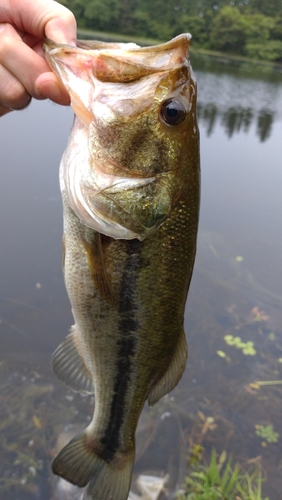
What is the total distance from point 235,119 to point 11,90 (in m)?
12.3

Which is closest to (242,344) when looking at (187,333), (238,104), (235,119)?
(187,333)

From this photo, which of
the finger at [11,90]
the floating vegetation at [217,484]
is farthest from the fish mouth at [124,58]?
the floating vegetation at [217,484]

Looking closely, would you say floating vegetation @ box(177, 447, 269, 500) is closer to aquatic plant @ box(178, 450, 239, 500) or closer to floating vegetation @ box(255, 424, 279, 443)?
aquatic plant @ box(178, 450, 239, 500)

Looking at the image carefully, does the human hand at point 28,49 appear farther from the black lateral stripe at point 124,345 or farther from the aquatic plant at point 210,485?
the aquatic plant at point 210,485

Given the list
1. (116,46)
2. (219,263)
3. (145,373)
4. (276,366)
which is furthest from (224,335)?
(116,46)

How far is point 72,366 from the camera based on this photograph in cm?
175

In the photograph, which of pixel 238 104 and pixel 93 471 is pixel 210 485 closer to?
pixel 93 471

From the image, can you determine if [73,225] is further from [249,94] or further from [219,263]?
[249,94]

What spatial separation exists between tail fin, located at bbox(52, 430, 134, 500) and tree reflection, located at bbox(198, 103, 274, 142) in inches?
369

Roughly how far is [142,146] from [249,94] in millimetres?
18650

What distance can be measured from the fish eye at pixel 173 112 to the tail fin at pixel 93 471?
147 centimetres

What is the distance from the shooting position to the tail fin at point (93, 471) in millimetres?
1721

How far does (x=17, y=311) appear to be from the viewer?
12.5 feet

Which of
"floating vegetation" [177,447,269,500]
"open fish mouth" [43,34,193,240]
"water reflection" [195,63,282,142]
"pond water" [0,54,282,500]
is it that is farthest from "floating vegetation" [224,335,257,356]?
"water reflection" [195,63,282,142]
